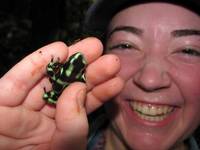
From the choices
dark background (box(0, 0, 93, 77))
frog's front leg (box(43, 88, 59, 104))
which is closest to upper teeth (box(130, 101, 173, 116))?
frog's front leg (box(43, 88, 59, 104))

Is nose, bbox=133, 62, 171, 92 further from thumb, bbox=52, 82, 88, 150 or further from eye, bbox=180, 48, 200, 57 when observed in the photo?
thumb, bbox=52, 82, 88, 150

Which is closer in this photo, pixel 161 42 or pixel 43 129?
pixel 43 129

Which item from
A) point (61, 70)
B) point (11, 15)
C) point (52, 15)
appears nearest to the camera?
point (61, 70)

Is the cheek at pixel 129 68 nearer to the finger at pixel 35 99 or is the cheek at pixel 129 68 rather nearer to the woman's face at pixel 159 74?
the woman's face at pixel 159 74

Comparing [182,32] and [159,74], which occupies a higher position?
[182,32]

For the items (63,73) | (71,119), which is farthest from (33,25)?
(71,119)

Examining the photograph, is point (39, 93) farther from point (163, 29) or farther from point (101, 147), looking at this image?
point (101, 147)

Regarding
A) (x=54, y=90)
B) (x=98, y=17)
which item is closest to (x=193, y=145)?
(x=98, y=17)

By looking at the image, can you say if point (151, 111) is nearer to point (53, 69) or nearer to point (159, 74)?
point (159, 74)
